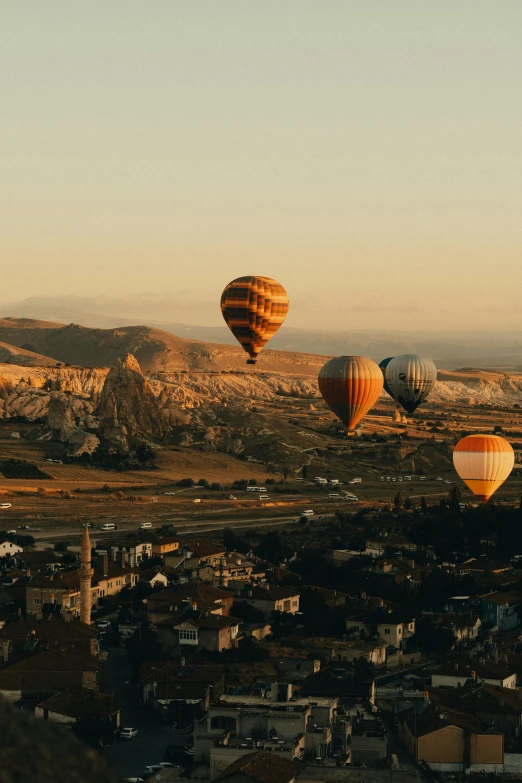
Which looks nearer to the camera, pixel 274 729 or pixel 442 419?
pixel 274 729

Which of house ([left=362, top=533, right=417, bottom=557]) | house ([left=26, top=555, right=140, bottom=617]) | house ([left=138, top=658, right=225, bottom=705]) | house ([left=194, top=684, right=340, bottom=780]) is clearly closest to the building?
house ([left=194, top=684, right=340, bottom=780])

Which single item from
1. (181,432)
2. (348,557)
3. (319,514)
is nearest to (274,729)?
(348,557)

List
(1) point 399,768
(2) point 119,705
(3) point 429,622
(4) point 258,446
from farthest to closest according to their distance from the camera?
(4) point 258,446
(3) point 429,622
(2) point 119,705
(1) point 399,768

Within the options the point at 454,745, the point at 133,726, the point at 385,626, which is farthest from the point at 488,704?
the point at 385,626

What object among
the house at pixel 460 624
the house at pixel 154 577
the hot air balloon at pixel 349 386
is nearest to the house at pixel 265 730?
the house at pixel 460 624

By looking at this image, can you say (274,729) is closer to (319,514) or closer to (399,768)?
(399,768)

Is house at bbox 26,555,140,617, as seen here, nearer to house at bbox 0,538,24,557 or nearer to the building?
house at bbox 0,538,24,557
